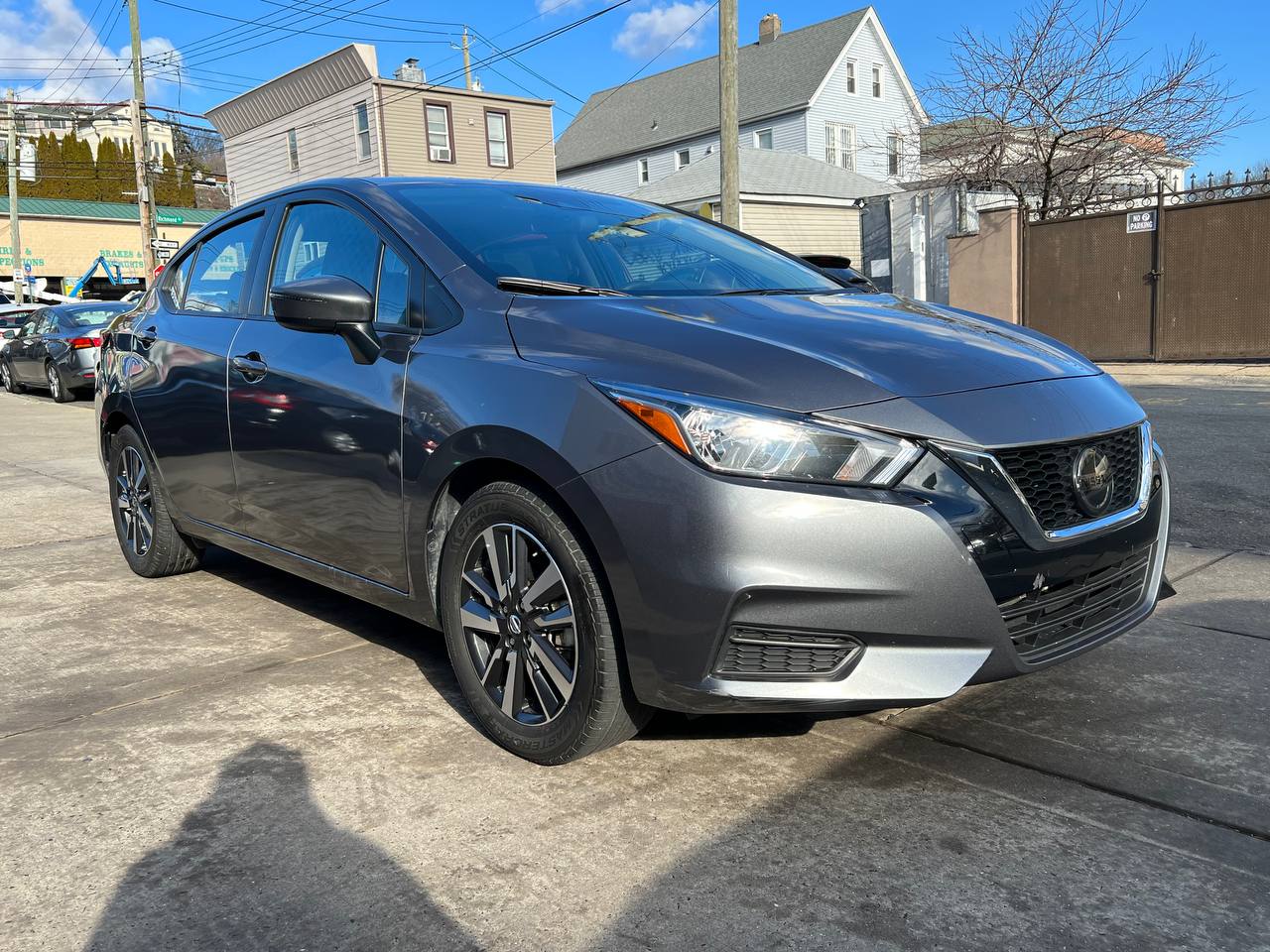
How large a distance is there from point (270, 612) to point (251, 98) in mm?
36960

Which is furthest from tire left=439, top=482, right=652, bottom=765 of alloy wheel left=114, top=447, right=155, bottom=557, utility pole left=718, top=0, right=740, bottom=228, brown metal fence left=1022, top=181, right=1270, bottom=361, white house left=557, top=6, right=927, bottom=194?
white house left=557, top=6, right=927, bottom=194

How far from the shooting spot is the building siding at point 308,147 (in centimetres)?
3309

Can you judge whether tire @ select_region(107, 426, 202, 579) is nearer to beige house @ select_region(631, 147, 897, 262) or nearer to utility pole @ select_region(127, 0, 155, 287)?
utility pole @ select_region(127, 0, 155, 287)

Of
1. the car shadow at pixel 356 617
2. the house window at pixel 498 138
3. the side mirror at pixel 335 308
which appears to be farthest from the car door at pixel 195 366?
the house window at pixel 498 138

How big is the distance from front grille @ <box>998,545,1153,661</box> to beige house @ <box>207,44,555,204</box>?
3067cm

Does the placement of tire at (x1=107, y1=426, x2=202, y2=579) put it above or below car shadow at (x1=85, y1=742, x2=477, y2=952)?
above

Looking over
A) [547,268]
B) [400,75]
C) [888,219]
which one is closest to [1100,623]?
[547,268]

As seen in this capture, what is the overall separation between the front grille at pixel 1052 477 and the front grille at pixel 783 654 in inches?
21.7

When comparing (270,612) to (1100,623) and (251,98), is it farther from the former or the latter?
(251,98)

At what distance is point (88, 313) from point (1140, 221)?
1553cm

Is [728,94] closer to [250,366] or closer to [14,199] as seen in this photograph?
[250,366]

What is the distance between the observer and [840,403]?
8.60ft

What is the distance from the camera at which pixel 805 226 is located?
31.0 m

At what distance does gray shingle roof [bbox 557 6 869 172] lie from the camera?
139ft
